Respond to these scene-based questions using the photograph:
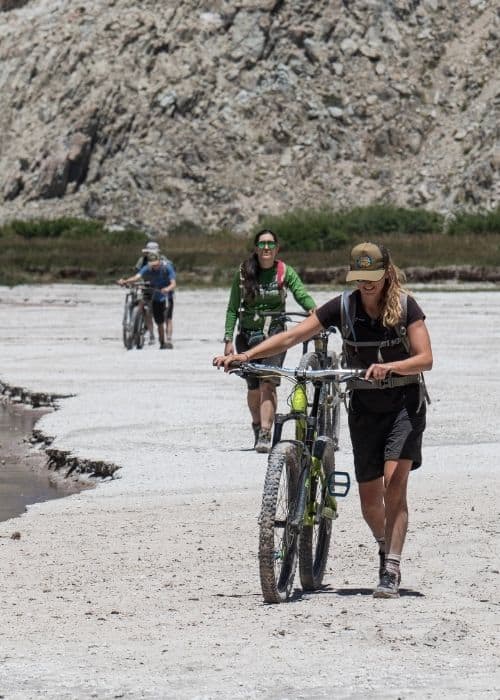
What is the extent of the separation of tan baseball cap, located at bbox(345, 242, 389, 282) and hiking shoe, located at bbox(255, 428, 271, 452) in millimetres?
6067

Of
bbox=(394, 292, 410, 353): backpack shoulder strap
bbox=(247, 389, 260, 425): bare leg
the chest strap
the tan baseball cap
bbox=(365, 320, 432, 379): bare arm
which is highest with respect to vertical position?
the tan baseball cap

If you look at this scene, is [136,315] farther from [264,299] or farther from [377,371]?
[377,371]

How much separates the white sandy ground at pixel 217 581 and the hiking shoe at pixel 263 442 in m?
0.16

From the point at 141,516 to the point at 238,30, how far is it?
90.5 metres

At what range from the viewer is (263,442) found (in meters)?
13.4

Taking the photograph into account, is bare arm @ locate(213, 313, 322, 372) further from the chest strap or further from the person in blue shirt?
the person in blue shirt

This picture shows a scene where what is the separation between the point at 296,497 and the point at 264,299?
19.2 ft

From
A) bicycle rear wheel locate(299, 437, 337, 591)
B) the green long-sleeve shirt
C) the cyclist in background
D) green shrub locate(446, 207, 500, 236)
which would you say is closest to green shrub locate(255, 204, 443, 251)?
green shrub locate(446, 207, 500, 236)

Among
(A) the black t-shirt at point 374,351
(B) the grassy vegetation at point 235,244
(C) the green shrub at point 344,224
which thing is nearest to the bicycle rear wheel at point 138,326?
(A) the black t-shirt at point 374,351

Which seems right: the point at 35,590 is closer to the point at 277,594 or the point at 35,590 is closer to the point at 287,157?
the point at 277,594

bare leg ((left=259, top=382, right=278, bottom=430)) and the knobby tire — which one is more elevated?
bare leg ((left=259, top=382, right=278, bottom=430))

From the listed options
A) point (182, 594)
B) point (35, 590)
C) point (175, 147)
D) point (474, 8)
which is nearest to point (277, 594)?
point (182, 594)

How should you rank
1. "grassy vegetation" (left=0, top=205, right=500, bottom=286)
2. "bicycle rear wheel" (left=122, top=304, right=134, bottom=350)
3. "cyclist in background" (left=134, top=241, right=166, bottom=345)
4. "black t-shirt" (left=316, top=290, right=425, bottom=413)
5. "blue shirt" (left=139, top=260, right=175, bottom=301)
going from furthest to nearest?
1. "grassy vegetation" (left=0, top=205, right=500, bottom=286)
2. "cyclist in background" (left=134, top=241, right=166, bottom=345)
3. "blue shirt" (left=139, top=260, right=175, bottom=301)
4. "bicycle rear wheel" (left=122, top=304, right=134, bottom=350)
5. "black t-shirt" (left=316, top=290, right=425, bottom=413)

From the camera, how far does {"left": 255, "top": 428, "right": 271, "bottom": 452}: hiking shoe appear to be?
Result: 13320 millimetres
